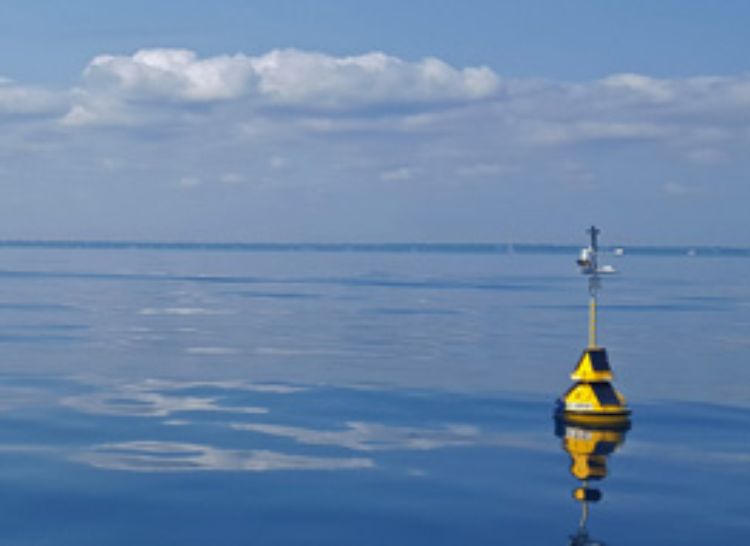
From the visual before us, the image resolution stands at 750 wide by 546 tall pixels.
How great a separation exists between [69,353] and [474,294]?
8702 cm

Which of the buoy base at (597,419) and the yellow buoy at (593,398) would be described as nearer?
the buoy base at (597,419)

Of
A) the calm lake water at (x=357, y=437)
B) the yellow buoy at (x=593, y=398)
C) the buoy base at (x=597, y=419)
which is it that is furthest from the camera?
the yellow buoy at (x=593, y=398)

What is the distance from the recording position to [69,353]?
70312 millimetres

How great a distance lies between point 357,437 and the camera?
4328cm

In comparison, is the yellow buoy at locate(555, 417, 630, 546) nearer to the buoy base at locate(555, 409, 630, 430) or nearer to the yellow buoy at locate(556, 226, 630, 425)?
the buoy base at locate(555, 409, 630, 430)

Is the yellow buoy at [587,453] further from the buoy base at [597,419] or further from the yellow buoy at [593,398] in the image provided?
the yellow buoy at [593,398]

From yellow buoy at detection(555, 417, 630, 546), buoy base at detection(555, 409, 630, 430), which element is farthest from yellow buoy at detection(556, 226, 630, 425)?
yellow buoy at detection(555, 417, 630, 546)

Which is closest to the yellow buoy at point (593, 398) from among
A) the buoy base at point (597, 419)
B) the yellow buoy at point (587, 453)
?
the buoy base at point (597, 419)

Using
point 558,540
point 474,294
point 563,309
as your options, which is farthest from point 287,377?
point 474,294

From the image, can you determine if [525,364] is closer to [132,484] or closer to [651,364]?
[651,364]

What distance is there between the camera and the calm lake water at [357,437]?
30406 millimetres

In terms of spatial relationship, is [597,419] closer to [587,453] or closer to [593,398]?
[593,398]

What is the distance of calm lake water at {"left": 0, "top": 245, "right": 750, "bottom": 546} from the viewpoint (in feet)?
99.8

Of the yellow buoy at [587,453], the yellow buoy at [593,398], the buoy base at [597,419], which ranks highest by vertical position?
the yellow buoy at [593,398]
